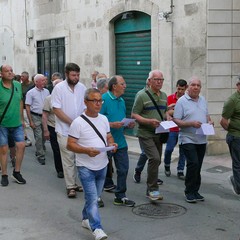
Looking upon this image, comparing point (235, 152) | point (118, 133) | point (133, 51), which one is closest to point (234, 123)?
point (235, 152)

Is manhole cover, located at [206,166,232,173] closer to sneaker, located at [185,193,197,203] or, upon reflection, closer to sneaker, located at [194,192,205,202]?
sneaker, located at [194,192,205,202]

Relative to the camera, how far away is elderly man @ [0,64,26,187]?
7551 millimetres

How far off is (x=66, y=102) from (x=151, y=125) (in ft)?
4.62

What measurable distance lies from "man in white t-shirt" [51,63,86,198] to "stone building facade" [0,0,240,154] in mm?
3953

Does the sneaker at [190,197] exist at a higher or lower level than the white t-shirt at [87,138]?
lower

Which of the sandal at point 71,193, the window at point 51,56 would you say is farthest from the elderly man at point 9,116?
the window at point 51,56

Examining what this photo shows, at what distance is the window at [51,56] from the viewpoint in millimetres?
16078

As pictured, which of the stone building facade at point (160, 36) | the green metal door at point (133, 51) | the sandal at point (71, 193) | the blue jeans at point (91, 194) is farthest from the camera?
the green metal door at point (133, 51)

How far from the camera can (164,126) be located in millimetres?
6426

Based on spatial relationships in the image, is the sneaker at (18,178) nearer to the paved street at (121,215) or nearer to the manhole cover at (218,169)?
the paved street at (121,215)

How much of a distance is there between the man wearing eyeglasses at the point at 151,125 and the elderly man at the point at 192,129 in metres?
0.31

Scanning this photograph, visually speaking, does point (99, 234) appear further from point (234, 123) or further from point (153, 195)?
point (234, 123)

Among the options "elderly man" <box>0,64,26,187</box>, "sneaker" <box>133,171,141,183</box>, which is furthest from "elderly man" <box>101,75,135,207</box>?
"elderly man" <box>0,64,26,187</box>

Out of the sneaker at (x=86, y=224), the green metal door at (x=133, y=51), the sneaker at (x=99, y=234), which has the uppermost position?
the green metal door at (x=133, y=51)
